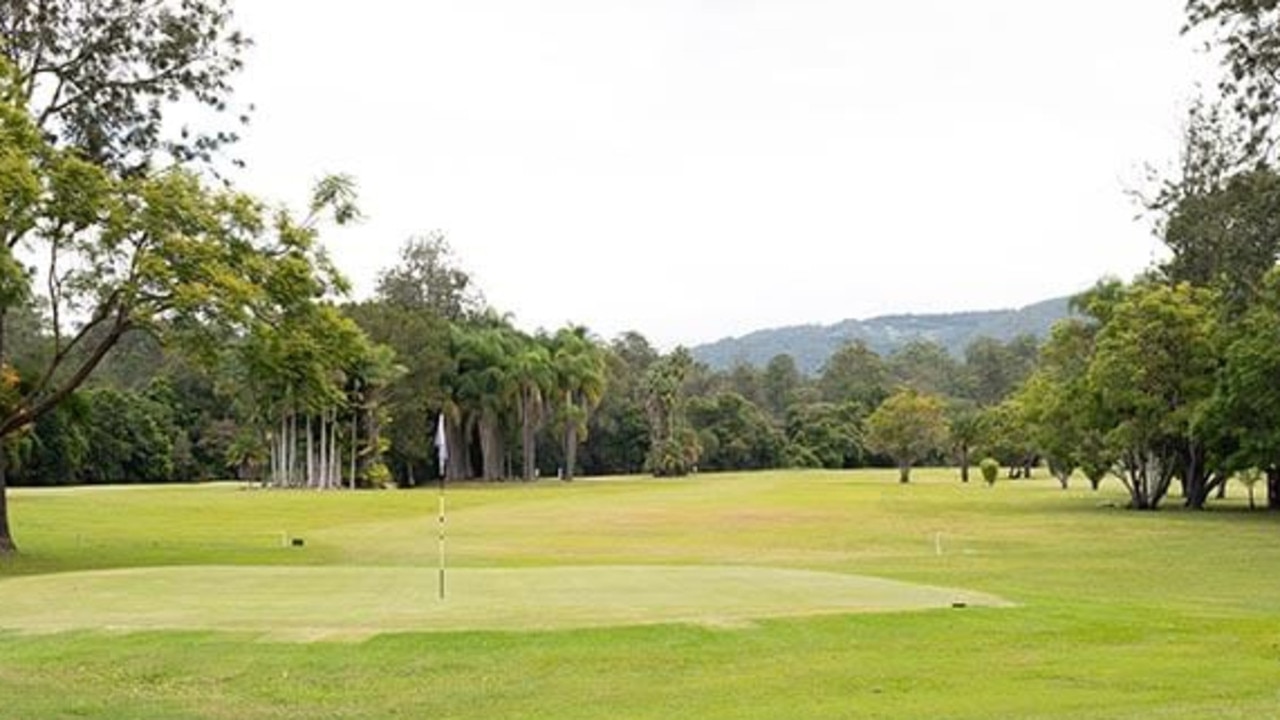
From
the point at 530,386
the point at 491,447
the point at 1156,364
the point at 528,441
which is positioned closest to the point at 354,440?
the point at 530,386

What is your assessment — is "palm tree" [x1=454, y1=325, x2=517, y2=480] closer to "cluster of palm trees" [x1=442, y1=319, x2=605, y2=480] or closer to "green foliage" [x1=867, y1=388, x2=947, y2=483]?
"cluster of palm trees" [x1=442, y1=319, x2=605, y2=480]

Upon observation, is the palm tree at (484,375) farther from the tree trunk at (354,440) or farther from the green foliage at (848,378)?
the green foliage at (848,378)

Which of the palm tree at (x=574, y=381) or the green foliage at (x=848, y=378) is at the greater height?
the green foliage at (x=848, y=378)

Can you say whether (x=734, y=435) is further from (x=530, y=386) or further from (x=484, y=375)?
(x=484, y=375)

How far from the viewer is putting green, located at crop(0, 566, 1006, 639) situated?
17.8 m

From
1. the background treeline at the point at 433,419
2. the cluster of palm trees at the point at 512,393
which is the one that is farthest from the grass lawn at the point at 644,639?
the cluster of palm trees at the point at 512,393

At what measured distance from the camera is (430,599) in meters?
20.5

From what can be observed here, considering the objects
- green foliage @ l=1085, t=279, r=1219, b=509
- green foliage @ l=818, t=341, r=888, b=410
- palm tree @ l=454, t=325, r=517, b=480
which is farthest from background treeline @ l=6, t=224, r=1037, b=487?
green foliage @ l=1085, t=279, r=1219, b=509

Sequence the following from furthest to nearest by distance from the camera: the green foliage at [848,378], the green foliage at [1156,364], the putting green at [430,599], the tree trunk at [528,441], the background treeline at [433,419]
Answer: the green foliage at [848,378]
the tree trunk at [528,441]
the background treeline at [433,419]
the green foliage at [1156,364]
the putting green at [430,599]

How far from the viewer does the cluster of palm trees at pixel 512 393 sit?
11700cm

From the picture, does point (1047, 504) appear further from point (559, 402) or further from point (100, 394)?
point (100, 394)

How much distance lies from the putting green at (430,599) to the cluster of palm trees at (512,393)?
88860 mm

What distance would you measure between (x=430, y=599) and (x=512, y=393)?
98075 mm

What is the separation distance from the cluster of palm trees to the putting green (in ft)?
292
